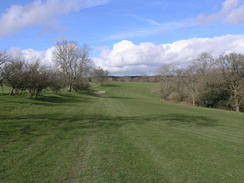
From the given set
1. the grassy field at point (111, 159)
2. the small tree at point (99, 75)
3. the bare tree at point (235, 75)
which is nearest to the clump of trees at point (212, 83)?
the bare tree at point (235, 75)

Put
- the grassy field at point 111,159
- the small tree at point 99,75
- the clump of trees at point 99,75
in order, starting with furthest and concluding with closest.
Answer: the clump of trees at point 99,75, the small tree at point 99,75, the grassy field at point 111,159

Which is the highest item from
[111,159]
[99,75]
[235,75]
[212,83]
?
[99,75]

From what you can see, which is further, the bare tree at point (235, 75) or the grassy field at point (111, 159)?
the bare tree at point (235, 75)

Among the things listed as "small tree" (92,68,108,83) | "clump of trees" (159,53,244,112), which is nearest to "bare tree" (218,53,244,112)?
"clump of trees" (159,53,244,112)

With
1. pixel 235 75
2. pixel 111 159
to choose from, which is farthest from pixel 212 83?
pixel 111 159

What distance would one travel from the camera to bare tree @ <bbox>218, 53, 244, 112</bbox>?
131 feet

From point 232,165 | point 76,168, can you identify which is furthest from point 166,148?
point 76,168

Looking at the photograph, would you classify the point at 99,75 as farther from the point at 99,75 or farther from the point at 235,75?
the point at 235,75

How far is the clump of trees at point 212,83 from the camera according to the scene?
40.6 metres

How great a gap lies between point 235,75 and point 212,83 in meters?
4.69

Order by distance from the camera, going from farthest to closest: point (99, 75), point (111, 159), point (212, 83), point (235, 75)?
point (99, 75) → point (212, 83) → point (235, 75) → point (111, 159)

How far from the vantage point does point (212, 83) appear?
1674 inches

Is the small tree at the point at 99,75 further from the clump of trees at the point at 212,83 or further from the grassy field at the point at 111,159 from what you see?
the grassy field at the point at 111,159

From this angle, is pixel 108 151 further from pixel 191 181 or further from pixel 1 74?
pixel 1 74
